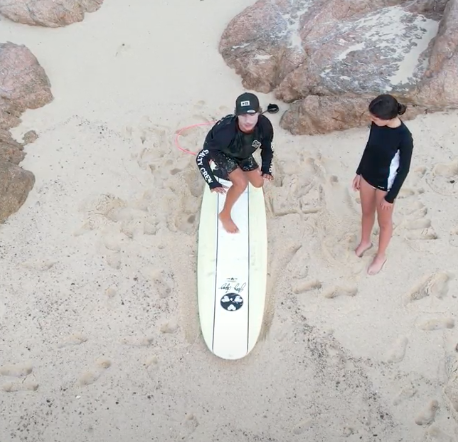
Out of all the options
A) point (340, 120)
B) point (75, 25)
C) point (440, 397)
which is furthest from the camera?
point (75, 25)

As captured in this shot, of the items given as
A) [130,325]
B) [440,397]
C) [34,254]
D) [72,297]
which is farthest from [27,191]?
[440,397]

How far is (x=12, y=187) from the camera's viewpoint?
456cm

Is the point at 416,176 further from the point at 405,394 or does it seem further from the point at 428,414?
the point at 428,414

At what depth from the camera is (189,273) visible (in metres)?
4.17

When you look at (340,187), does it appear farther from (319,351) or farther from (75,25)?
(75,25)

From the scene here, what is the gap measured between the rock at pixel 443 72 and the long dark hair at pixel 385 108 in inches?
84.7

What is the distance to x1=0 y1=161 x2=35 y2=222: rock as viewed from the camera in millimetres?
4480

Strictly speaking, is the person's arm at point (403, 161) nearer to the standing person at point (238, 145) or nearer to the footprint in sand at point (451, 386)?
the standing person at point (238, 145)

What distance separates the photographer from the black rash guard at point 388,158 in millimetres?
3184

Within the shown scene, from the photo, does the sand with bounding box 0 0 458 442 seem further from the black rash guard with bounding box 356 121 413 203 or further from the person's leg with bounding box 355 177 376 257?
the black rash guard with bounding box 356 121 413 203

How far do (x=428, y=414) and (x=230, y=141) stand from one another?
7.71ft

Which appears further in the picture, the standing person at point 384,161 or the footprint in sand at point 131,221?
the footprint in sand at point 131,221

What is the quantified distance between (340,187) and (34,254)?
9.28 feet

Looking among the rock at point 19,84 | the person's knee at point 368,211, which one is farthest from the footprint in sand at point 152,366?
the rock at point 19,84
